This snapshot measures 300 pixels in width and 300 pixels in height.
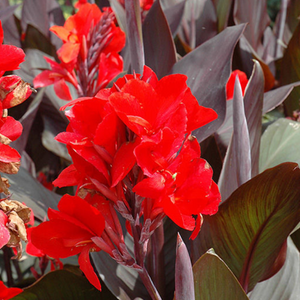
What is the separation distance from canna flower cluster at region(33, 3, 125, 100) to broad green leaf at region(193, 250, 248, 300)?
0.52 metres

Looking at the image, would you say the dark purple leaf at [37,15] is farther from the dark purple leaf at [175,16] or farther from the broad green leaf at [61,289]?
the broad green leaf at [61,289]

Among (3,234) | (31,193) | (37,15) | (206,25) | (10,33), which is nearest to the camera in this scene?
(3,234)

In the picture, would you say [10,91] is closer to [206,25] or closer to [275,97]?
[275,97]

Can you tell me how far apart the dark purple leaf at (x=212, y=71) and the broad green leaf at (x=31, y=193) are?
33cm

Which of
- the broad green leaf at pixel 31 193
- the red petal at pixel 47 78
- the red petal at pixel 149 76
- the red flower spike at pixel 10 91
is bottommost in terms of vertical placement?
the broad green leaf at pixel 31 193

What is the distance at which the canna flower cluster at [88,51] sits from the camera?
88cm

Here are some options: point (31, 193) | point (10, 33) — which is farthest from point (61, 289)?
point (10, 33)

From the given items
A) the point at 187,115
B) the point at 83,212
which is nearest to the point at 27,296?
the point at 83,212

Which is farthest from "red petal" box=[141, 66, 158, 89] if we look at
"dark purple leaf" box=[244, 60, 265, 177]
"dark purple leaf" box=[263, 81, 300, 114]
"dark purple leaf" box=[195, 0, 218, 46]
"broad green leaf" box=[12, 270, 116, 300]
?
"dark purple leaf" box=[195, 0, 218, 46]

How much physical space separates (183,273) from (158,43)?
0.55m

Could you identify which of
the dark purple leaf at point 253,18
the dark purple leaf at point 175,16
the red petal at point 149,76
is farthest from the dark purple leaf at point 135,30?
the dark purple leaf at point 253,18

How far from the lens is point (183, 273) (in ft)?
1.28

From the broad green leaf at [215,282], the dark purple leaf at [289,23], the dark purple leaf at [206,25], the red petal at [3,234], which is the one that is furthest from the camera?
the dark purple leaf at [289,23]

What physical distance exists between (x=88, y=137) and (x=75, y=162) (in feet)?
0.09
